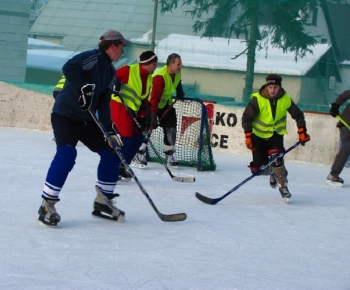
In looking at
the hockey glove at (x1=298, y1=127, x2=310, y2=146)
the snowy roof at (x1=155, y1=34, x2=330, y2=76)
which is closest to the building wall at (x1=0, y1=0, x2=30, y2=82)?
the snowy roof at (x1=155, y1=34, x2=330, y2=76)

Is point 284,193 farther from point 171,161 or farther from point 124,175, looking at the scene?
point 171,161

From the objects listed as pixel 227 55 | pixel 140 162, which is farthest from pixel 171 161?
pixel 227 55

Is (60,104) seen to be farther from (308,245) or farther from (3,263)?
(308,245)

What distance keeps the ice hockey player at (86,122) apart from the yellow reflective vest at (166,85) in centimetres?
267

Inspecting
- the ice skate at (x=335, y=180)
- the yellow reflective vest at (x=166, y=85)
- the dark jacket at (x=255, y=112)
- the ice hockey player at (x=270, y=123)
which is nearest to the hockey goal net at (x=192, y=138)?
the yellow reflective vest at (x=166, y=85)

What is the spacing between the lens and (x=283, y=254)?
455 centimetres

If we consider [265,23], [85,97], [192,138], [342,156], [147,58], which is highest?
[265,23]

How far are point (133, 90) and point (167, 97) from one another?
94 cm

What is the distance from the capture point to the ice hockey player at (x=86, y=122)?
185 inches

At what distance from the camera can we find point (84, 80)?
4.79 meters

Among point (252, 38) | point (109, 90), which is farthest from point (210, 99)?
point (109, 90)

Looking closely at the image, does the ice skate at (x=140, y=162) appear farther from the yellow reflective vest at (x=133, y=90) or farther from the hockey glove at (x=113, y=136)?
the hockey glove at (x=113, y=136)

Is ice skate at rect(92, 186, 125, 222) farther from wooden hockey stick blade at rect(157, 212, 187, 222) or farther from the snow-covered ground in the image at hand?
wooden hockey stick blade at rect(157, 212, 187, 222)

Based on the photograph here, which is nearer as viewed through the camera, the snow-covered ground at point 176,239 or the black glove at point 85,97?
the snow-covered ground at point 176,239
